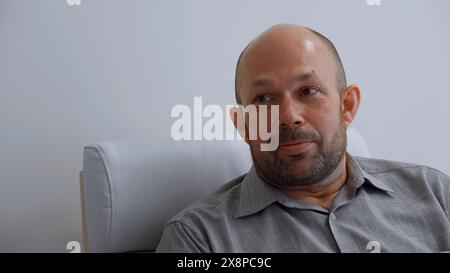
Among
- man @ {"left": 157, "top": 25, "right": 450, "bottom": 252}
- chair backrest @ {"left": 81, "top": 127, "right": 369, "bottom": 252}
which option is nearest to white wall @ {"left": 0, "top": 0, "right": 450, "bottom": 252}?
chair backrest @ {"left": 81, "top": 127, "right": 369, "bottom": 252}

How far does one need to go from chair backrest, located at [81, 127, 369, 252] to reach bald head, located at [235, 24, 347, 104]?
0.16 m

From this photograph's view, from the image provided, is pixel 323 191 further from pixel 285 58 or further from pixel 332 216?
pixel 285 58

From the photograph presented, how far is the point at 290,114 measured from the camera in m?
0.91

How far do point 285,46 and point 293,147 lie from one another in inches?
7.4

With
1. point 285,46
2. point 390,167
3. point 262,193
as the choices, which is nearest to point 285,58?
point 285,46

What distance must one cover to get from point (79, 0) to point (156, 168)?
1.36 ft

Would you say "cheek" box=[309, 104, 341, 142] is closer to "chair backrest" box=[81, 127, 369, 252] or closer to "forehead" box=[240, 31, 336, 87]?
"forehead" box=[240, 31, 336, 87]

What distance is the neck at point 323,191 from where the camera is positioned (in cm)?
99

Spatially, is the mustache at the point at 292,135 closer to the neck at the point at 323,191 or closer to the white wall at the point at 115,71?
the neck at the point at 323,191

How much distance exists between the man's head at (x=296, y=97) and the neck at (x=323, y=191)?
0.02m

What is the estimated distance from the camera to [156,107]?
3.90ft

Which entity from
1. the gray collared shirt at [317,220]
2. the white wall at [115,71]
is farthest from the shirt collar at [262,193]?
the white wall at [115,71]

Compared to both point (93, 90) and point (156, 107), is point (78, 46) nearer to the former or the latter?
point (93, 90)
